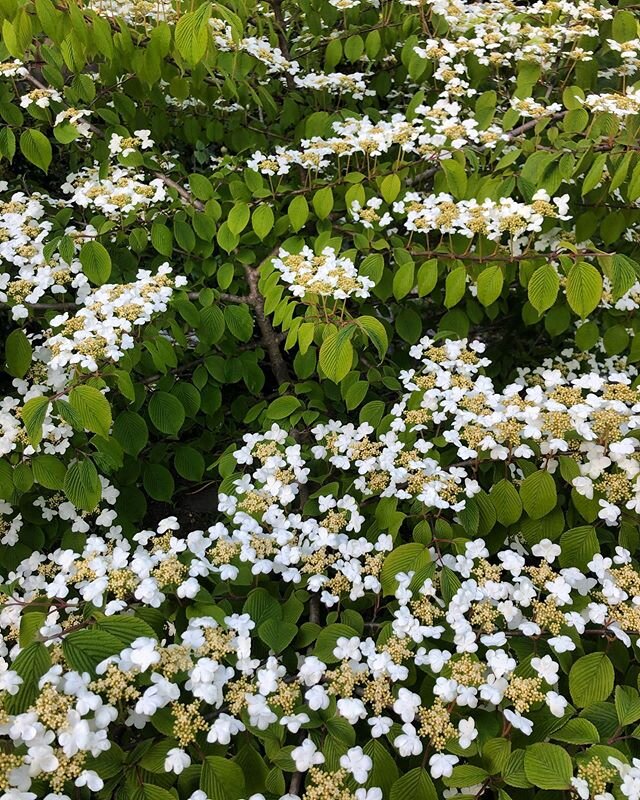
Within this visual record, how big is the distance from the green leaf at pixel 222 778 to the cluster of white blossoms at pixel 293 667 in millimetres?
→ 37

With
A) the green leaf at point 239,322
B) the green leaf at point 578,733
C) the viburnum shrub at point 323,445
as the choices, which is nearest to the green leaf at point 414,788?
the viburnum shrub at point 323,445

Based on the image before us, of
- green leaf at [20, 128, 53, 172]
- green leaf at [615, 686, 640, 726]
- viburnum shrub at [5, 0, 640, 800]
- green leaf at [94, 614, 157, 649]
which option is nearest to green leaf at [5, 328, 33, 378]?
viburnum shrub at [5, 0, 640, 800]

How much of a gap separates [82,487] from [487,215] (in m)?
1.62

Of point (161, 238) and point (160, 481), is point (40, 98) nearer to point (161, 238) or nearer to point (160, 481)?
point (161, 238)

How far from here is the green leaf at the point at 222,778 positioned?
1132 mm

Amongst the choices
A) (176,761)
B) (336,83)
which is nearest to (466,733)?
(176,761)

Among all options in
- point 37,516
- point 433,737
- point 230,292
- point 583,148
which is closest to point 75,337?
point 37,516

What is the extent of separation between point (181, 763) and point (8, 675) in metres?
0.36

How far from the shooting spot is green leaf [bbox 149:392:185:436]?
2.04 m

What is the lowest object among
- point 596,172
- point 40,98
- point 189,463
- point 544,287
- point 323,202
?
point 189,463

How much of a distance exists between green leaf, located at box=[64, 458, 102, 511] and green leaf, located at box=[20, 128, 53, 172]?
1.19m

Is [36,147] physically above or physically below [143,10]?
below

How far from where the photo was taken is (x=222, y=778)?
3.74 feet

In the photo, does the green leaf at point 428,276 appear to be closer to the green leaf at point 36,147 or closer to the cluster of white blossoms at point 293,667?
the cluster of white blossoms at point 293,667
